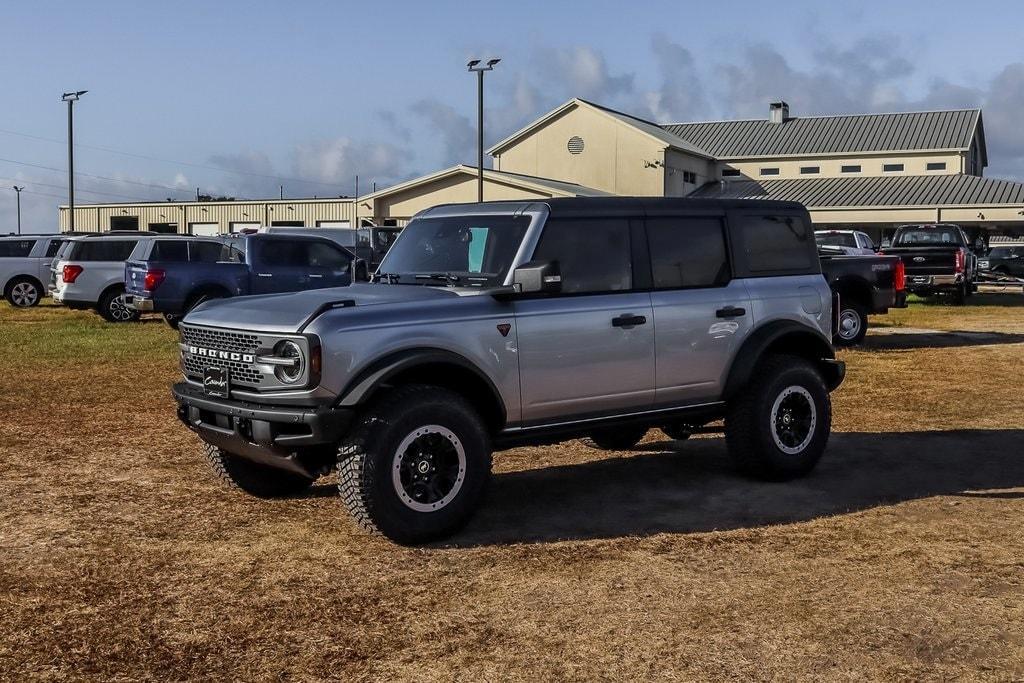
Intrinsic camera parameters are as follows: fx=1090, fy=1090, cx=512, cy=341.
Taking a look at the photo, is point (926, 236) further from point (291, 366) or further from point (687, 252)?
point (291, 366)

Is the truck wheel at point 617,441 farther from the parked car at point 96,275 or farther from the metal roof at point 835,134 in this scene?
the metal roof at point 835,134

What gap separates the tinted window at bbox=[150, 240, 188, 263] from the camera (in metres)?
20.6

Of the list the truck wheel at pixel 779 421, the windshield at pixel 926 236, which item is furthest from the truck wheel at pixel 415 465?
the windshield at pixel 926 236

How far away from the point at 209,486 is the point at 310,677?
371 cm

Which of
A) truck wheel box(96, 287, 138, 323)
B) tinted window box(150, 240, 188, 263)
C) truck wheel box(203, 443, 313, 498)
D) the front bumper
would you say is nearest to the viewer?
the front bumper

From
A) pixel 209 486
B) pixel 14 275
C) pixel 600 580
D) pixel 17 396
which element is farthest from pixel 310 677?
pixel 14 275

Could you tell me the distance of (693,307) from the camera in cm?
740

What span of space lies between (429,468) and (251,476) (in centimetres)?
167

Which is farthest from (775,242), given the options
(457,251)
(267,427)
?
(267,427)

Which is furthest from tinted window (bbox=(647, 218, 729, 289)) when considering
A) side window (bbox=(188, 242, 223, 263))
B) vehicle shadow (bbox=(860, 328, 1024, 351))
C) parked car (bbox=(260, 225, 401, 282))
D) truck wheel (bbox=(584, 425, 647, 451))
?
parked car (bbox=(260, 225, 401, 282))

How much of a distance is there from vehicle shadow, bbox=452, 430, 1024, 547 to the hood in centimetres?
146

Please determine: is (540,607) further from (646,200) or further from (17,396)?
(17,396)

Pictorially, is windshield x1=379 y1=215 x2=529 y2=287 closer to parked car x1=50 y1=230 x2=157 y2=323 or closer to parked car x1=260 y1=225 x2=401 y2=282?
parked car x1=50 y1=230 x2=157 y2=323

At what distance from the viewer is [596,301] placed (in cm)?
696
